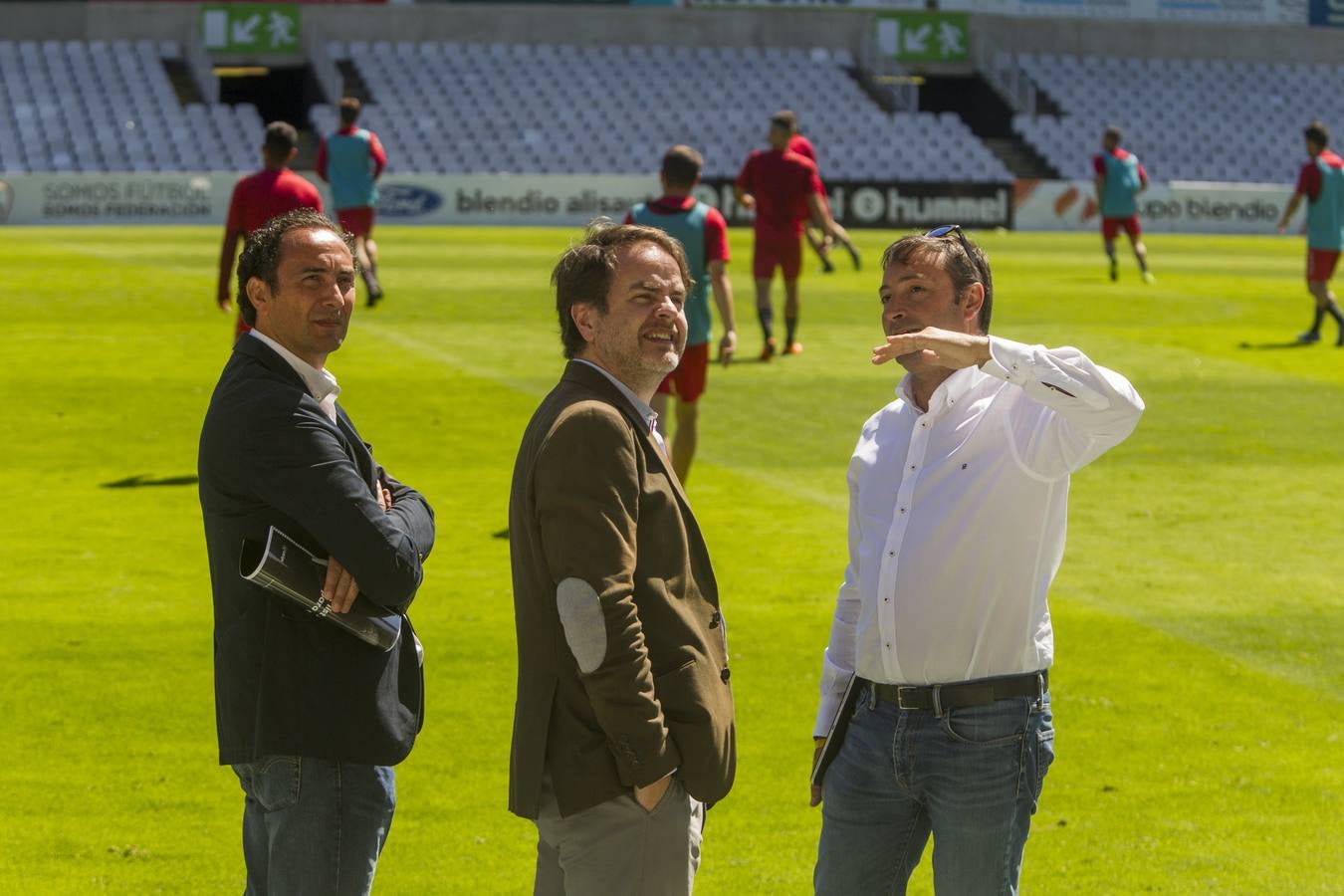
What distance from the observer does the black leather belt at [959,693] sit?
4121mm

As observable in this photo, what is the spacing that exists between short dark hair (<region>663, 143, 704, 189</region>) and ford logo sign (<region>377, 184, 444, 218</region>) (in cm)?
3148

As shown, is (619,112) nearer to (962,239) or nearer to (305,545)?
(962,239)

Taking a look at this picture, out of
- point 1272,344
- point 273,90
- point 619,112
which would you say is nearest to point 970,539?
point 1272,344

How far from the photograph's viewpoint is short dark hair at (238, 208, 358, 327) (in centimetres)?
410

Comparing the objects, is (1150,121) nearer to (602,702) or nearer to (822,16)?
(822,16)

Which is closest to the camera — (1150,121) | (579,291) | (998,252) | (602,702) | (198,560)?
(602,702)

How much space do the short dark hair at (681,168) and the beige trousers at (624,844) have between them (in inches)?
302

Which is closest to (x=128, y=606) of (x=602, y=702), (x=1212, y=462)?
(x=602, y=702)

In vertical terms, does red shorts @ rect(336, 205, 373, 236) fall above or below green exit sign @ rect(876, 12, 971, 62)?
above

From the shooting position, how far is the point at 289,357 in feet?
13.1

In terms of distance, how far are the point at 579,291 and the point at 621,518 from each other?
1.67 feet

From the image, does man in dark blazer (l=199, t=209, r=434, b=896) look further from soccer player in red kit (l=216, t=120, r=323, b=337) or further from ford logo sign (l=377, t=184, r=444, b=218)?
ford logo sign (l=377, t=184, r=444, b=218)

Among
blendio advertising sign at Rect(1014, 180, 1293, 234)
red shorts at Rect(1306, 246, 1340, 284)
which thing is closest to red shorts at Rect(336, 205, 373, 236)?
red shorts at Rect(1306, 246, 1340, 284)

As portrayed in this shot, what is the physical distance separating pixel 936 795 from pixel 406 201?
129 ft
